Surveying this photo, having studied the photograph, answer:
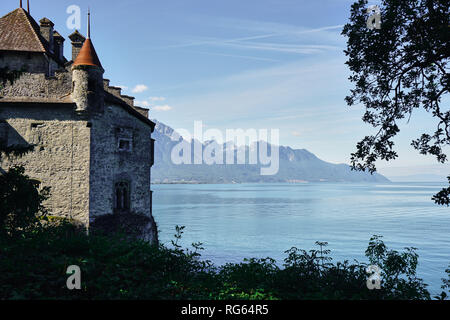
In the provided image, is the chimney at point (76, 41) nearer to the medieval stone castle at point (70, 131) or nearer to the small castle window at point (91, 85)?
the medieval stone castle at point (70, 131)

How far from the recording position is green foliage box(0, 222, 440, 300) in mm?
7023

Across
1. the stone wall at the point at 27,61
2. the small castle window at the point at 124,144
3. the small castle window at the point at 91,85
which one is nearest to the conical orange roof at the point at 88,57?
the small castle window at the point at 91,85

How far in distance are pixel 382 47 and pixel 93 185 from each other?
15.2 meters

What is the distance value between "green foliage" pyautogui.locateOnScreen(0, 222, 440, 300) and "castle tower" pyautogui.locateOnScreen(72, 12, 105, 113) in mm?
8417

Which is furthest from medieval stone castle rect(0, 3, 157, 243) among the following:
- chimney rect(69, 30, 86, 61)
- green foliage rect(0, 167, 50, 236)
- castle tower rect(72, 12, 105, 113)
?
green foliage rect(0, 167, 50, 236)

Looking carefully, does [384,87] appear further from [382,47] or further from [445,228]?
[445,228]

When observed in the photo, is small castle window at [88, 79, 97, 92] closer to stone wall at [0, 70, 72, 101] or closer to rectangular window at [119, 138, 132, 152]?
stone wall at [0, 70, 72, 101]

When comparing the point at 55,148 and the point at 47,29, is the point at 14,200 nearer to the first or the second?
the point at 55,148

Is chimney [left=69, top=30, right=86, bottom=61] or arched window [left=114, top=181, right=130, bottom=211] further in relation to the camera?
chimney [left=69, top=30, right=86, bottom=61]

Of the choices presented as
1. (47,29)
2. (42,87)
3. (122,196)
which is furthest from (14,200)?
(47,29)

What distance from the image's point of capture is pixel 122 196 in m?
18.3

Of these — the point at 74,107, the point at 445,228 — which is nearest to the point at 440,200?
the point at 74,107

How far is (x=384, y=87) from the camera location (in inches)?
398

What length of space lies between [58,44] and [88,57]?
7.32m
